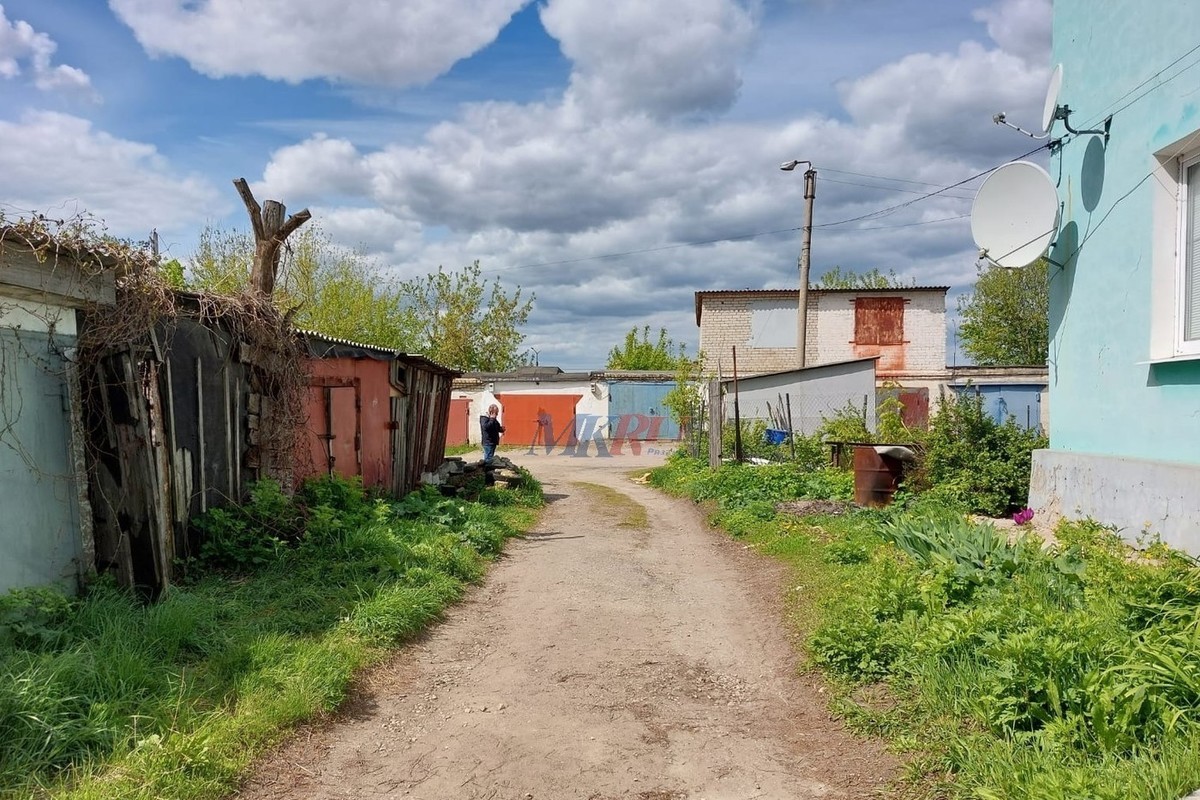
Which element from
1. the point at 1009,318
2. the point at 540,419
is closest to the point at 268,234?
the point at 540,419

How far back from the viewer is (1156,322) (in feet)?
19.5

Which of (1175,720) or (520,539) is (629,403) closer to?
(520,539)

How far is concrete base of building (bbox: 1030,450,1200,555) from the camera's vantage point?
17.9ft

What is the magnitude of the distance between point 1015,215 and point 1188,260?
182cm

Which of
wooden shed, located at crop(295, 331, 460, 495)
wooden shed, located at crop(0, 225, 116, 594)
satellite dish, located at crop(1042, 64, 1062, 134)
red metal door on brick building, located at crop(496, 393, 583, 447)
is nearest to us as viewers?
wooden shed, located at crop(0, 225, 116, 594)

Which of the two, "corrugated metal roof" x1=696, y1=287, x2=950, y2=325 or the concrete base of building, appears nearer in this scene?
the concrete base of building

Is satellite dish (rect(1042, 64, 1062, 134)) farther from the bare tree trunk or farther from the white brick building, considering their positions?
the white brick building

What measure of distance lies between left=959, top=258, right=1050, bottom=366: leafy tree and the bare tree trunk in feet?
110

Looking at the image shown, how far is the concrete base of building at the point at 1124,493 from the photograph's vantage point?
17.9ft

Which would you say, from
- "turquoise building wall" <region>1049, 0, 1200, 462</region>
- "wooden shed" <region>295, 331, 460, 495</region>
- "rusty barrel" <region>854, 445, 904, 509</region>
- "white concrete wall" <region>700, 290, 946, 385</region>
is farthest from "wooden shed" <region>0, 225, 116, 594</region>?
"white concrete wall" <region>700, 290, 946, 385</region>

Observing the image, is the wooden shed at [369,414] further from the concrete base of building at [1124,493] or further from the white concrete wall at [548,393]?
the white concrete wall at [548,393]

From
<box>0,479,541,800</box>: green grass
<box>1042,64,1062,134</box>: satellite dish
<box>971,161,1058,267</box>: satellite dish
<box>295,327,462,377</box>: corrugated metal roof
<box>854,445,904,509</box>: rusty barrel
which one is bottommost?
<box>0,479,541,800</box>: green grass

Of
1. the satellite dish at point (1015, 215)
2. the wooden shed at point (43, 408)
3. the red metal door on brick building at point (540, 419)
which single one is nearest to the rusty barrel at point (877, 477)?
the satellite dish at point (1015, 215)

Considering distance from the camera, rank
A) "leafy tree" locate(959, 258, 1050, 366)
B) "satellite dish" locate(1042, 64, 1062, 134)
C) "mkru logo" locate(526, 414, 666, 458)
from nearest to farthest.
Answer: "satellite dish" locate(1042, 64, 1062, 134), "mkru logo" locate(526, 414, 666, 458), "leafy tree" locate(959, 258, 1050, 366)
